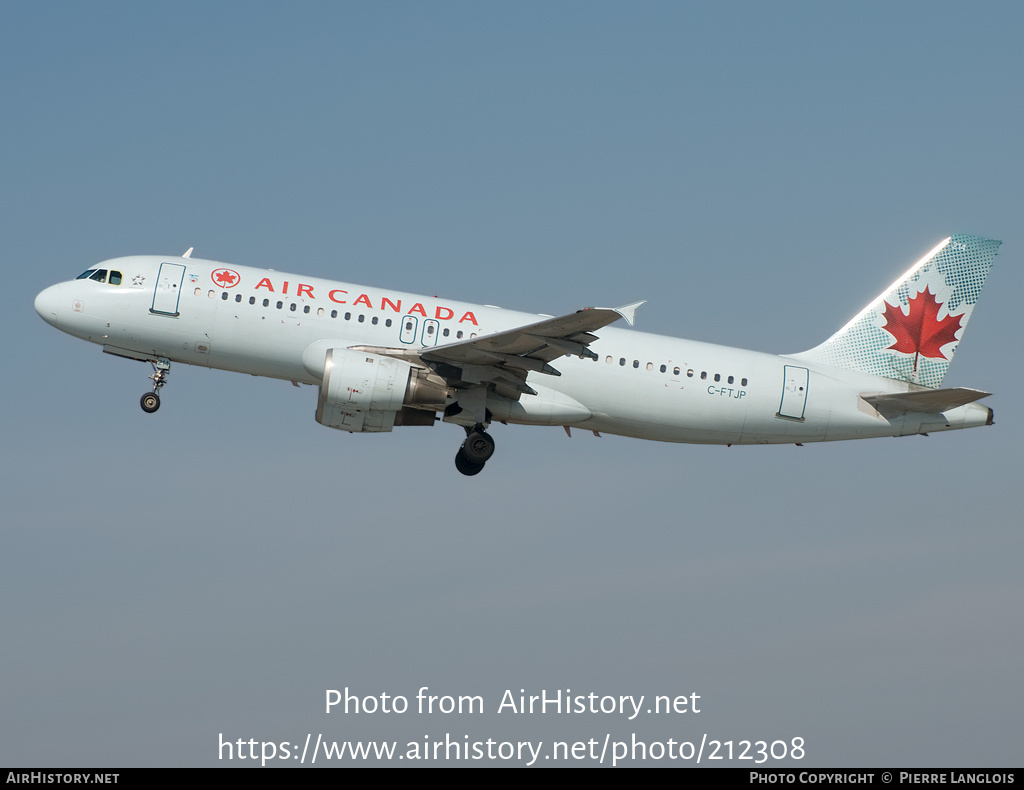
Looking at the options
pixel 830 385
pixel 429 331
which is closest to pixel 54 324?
pixel 429 331

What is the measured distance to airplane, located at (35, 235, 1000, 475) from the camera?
124ft

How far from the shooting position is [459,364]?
1501 inches

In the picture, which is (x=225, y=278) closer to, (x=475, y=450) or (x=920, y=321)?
(x=475, y=450)

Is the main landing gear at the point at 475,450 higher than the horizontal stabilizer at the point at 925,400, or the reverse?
the horizontal stabilizer at the point at 925,400

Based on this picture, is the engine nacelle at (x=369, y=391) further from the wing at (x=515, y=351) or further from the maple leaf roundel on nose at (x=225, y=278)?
the maple leaf roundel on nose at (x=225, y=278)

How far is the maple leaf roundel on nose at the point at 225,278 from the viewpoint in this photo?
38844 mm

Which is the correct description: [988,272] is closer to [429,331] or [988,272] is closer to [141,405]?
[429,331]

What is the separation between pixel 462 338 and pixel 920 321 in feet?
48.4

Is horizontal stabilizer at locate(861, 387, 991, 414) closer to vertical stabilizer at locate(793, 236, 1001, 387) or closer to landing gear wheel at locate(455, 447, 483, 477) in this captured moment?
vertical stabilizer at locate(793, 236, 1001, 387)

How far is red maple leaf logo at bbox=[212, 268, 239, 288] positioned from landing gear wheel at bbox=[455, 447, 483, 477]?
26.4ft

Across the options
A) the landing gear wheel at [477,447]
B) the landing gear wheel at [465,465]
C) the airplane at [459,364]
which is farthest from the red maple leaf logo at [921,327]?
the landing gear wheel at [465,465]

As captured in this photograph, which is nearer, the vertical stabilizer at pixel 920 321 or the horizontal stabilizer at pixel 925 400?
the horizontal stabilizer at pixel 925 400

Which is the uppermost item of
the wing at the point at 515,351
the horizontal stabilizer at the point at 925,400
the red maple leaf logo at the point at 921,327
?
the red maple leaf logo at the point at 921,327

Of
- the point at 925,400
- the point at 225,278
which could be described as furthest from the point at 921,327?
the point at 225,278
